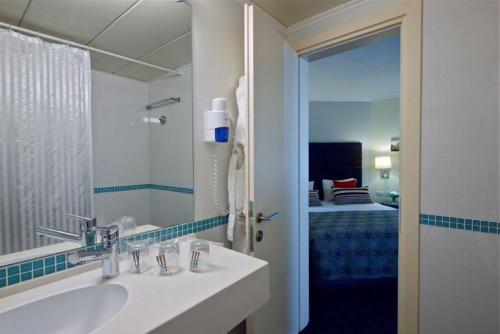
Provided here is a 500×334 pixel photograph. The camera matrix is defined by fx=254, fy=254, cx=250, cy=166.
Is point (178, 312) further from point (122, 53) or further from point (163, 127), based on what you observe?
point (122, 53)

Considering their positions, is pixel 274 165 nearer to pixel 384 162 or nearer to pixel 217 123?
pixel 217 123

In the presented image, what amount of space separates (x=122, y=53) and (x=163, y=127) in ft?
1.13

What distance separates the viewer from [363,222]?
2641 mm

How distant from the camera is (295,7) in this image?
152 cm

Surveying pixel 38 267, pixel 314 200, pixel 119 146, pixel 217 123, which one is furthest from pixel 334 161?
pixel 38 267

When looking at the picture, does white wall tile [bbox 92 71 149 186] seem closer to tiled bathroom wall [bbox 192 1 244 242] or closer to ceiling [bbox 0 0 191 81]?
ceiling [bbox 0 0 191 81]

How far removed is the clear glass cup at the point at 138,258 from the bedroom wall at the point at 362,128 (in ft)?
14.0

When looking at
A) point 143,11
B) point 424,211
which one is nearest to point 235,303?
point 424,211

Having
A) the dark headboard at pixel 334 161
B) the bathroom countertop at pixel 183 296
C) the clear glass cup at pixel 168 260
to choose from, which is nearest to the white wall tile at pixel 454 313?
the bathroom countertop at pixel 183 296

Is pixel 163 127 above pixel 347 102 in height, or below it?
below

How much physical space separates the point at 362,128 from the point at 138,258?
15.5 ft

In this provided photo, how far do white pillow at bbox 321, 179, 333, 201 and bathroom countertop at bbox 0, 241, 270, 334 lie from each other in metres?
3.56

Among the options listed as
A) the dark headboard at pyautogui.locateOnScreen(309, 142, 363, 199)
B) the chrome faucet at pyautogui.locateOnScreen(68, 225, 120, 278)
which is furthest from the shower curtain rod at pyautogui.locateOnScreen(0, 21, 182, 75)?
the dark headboard at pyautogui.locateOnScreen(309, 142, 363, 199)

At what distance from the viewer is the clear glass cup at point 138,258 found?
0.87 meters
